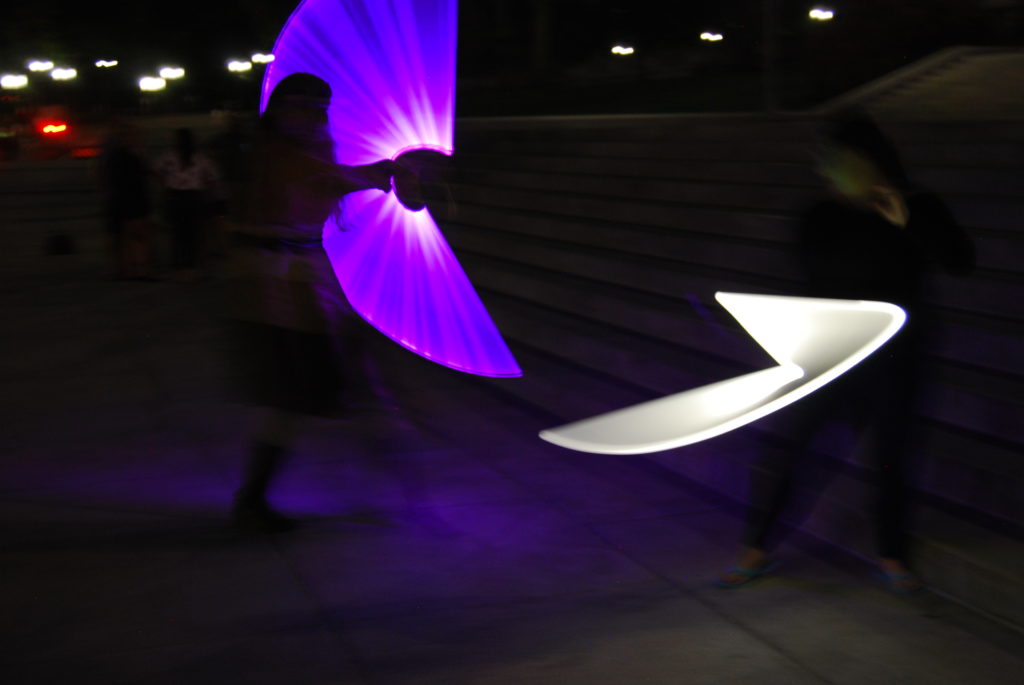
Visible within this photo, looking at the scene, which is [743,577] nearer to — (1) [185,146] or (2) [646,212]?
(2) [646,212]

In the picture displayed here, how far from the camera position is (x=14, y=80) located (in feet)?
157

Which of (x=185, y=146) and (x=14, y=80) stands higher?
(x=14, y=80)

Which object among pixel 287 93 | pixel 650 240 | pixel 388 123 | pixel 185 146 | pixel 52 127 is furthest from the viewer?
pixel 52 127

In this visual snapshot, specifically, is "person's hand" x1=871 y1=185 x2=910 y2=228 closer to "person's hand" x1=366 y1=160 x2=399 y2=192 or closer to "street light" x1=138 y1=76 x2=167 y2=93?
"person's hand" x1=366 y1=160 x2=399 y2=192

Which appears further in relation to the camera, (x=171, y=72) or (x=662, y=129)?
(x=171, y=72)

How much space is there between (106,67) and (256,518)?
48.0 metres

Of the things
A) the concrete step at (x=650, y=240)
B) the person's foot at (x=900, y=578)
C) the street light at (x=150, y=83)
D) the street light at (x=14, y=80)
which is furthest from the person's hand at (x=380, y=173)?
the street light at (x=150, y=83)

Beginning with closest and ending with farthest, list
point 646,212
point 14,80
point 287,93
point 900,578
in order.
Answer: point 900,578
point 287,93
point 646,212
point 14,80

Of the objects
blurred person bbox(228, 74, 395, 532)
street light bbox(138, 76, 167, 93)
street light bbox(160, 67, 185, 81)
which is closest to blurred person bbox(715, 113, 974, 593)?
blurred person bbox(228, 74, 395, 532)

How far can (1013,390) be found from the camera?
17.9ft

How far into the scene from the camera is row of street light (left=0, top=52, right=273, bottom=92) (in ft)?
144

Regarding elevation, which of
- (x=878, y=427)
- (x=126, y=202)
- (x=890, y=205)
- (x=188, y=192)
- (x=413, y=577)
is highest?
(x=890, y=205)

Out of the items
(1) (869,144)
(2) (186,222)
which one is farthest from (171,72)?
(1) (869,144)

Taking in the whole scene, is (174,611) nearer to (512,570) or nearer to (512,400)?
(512,570)
